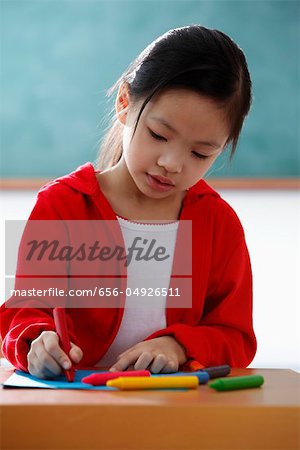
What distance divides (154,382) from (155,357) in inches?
5.2

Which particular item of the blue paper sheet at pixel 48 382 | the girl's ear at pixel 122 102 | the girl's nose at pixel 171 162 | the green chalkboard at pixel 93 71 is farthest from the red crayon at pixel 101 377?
the green chalkboard at pixel 93 71

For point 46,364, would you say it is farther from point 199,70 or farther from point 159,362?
point 199,70

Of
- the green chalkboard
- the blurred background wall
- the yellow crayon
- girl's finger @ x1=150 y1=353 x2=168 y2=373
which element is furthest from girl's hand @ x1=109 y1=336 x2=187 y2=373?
the green chalkboard

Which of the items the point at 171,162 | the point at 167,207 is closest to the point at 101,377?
the point at 171,162

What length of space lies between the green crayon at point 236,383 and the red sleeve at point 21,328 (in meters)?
0.23

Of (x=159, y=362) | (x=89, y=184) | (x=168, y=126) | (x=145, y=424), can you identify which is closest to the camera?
(x=145, y=424)

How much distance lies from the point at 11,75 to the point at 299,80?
2.06 m

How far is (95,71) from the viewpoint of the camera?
19.1 feet

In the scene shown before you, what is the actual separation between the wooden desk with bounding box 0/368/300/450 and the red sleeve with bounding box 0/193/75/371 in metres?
0.21

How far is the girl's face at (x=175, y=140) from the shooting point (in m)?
0.97

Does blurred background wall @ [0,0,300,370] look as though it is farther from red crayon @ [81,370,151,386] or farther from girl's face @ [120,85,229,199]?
red crayon @ [81,370,151,386]

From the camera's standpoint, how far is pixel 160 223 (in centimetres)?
113

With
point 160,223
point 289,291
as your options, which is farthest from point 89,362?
point 289,291

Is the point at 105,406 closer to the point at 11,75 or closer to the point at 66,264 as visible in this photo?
the point at 66,264
